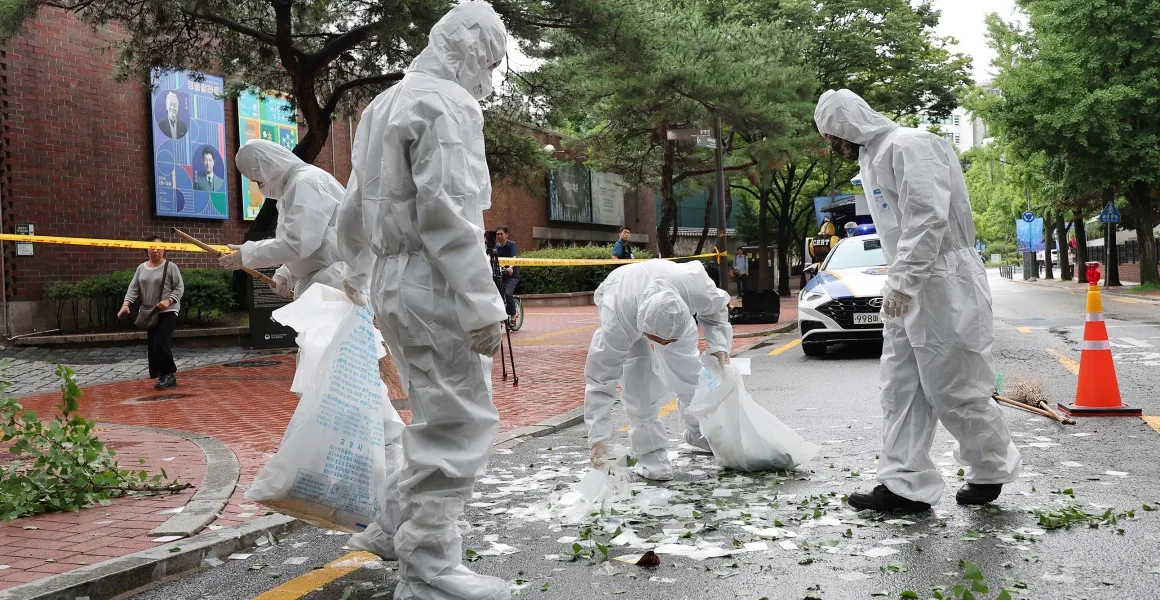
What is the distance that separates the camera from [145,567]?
382 centimetres

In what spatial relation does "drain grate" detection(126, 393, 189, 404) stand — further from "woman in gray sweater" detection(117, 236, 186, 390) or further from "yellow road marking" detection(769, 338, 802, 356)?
"yellow road marking" detection(769, 338, 802, 356)

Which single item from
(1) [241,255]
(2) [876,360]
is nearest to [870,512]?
(1) [241,255]

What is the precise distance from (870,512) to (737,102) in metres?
16.6

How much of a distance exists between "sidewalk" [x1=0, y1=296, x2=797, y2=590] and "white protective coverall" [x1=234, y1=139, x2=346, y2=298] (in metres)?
1.23

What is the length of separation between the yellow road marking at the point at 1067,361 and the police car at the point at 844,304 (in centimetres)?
194

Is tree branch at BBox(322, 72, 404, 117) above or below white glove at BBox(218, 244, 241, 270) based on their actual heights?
above

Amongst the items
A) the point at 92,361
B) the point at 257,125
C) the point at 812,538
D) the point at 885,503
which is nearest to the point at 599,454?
the point at 812,538

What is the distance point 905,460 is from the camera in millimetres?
4566

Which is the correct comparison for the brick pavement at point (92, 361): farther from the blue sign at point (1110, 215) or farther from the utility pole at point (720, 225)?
the blue sign at point (1110, 215)

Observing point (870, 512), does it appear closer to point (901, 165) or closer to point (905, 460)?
point (905, 460)

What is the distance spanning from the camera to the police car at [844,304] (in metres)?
11.4

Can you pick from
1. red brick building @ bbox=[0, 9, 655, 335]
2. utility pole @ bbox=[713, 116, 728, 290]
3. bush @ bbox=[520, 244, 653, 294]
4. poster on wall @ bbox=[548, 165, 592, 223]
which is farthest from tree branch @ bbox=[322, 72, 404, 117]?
poster on wall @ bbox=[548, 165, 592, 223]

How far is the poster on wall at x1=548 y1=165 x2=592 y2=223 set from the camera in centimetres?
3666

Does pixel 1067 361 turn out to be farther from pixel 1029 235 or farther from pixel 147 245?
pixel 1029 235
